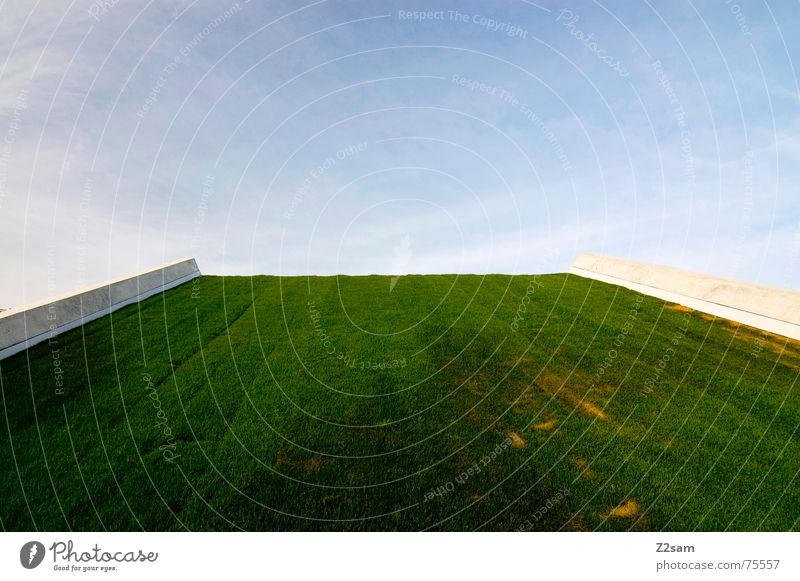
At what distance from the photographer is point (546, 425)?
21.1ft

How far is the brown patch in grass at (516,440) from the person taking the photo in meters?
5.86

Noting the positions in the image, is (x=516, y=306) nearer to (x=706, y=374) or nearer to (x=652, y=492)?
(x=706, y=374)

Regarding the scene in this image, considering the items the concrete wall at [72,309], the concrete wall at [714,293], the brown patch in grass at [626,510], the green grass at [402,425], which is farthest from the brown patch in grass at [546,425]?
the concrete wall at [72,309]

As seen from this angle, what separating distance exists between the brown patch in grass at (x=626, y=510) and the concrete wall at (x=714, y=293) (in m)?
7.87

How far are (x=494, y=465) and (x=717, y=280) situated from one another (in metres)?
10.2

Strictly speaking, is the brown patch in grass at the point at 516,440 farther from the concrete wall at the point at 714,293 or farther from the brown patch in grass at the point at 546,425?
the concrete wall at the point at 714,293

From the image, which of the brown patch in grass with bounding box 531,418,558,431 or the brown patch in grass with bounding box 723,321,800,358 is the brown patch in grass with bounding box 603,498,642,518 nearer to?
the brown patch in grass with bounding box 531,418,558,431

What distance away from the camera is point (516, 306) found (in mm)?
12492

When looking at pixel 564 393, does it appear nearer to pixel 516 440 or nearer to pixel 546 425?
pixel 546 425

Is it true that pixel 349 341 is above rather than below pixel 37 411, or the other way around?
above

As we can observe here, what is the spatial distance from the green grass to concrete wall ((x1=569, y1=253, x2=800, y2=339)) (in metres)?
0.49

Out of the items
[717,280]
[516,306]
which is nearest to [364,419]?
[516,306]
